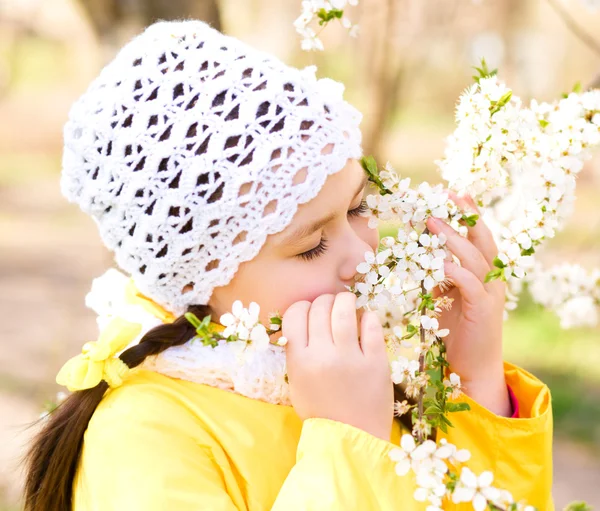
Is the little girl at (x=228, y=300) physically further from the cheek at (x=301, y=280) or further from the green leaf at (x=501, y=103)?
the green leaf at (x=501, y=103)

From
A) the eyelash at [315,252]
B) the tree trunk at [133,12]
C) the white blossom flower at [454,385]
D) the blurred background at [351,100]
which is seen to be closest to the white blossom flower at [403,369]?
the white blossom flower at [454,385]

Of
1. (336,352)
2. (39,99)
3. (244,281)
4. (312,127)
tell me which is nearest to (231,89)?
(312,127)

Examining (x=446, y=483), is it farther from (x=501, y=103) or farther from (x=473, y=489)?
(x=501, y=103)

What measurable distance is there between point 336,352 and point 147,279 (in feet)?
1.55

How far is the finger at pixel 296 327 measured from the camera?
1.42 metres

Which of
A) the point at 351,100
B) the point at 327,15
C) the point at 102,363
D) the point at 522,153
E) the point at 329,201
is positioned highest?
the point at 351,100

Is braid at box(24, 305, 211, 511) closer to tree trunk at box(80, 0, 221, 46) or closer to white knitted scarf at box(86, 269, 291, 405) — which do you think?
white knitted scarf at box(86, 269, 291, 405)

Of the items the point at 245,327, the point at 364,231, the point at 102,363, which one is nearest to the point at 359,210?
the point at 364,231

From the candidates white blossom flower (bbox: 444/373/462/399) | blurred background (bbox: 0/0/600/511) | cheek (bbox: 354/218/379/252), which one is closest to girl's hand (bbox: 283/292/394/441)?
white blossom flower (bbox: 444/373/462/399)

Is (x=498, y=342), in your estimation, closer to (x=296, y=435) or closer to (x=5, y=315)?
(x=296, y=435)

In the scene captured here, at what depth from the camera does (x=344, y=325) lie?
54.7 inches

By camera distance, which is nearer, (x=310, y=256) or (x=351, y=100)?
(x=310, y=256)

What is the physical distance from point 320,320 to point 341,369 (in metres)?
0.10

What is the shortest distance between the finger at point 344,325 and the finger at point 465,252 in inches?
11.2
